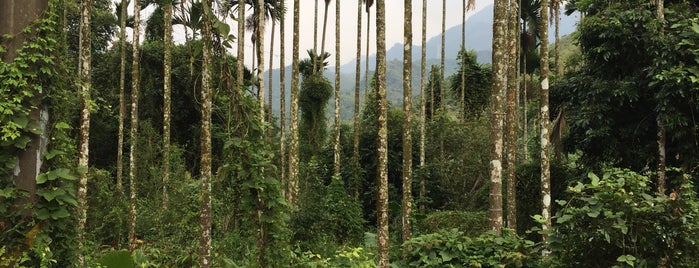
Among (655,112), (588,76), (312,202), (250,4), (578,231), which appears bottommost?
(312,202)

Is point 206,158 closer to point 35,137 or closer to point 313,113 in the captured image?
point 35,137

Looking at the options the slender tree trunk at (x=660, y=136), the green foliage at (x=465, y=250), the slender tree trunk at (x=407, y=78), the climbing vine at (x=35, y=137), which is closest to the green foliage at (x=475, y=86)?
the slender tree trunk at (x=660, y=136)

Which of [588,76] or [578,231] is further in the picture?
[588,76]

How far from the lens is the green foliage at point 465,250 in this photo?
21.7 ft

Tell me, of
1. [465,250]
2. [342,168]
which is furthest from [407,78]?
[342,168]

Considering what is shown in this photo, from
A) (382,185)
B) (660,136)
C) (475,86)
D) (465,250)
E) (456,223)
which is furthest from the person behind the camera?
(475,86)

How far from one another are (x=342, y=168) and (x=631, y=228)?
17.3m

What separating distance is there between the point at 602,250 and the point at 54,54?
6.26m

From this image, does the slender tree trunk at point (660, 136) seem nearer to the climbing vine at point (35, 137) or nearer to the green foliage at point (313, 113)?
the climbing vine at point (35, 137)

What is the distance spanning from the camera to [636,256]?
5102 mm

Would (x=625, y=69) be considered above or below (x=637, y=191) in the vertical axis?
above

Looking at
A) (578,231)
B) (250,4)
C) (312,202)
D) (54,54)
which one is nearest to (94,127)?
(250,4)

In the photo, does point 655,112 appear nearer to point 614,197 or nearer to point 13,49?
point 614,197

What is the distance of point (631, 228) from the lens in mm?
5133
